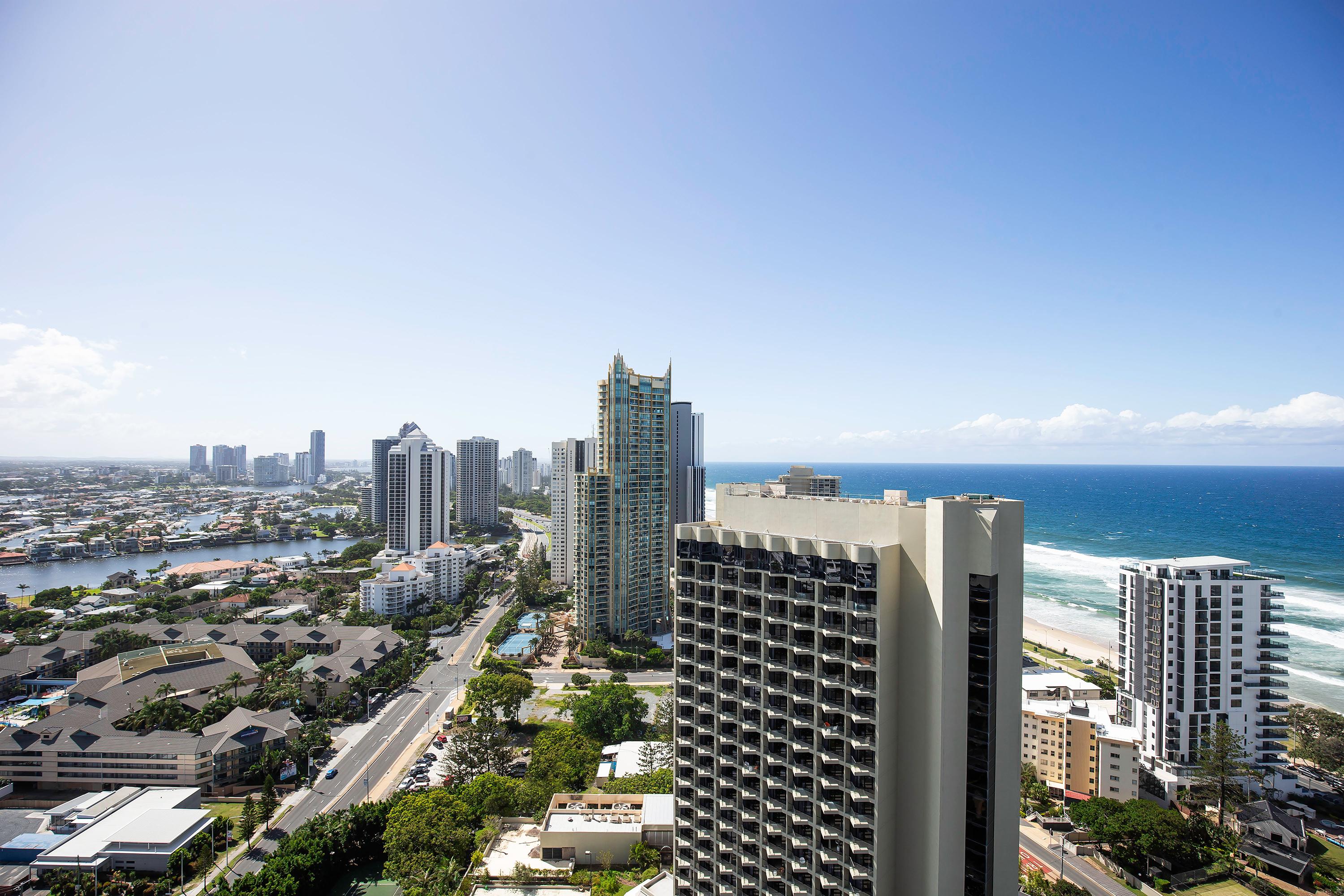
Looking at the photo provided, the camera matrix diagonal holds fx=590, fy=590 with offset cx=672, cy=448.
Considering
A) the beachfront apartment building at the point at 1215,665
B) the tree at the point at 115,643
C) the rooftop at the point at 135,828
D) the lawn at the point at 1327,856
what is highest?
the beachfront apartment building at the point at 1215,665

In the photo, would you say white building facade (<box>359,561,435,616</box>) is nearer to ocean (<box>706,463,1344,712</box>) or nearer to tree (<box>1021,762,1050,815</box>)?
tree (<box>1021,762,1050,815</box>)

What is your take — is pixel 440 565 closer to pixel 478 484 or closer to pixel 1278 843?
pixel 478 484

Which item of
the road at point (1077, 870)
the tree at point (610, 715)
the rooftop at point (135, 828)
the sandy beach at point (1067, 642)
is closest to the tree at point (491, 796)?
the tree at point (610, 715)

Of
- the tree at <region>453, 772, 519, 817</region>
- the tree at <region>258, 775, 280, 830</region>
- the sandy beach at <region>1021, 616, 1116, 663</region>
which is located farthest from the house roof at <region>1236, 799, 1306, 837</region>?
the tree at <region>258, 775, 280, 830</region>

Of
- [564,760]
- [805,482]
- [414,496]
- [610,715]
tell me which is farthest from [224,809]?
[414,496]

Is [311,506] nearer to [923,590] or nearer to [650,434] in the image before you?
[650,434]

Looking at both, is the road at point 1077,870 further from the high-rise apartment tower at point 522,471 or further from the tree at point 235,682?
the high-rise apartment tower at point 522,471

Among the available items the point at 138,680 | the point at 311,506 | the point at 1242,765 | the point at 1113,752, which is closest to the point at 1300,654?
the point at 1242,765
